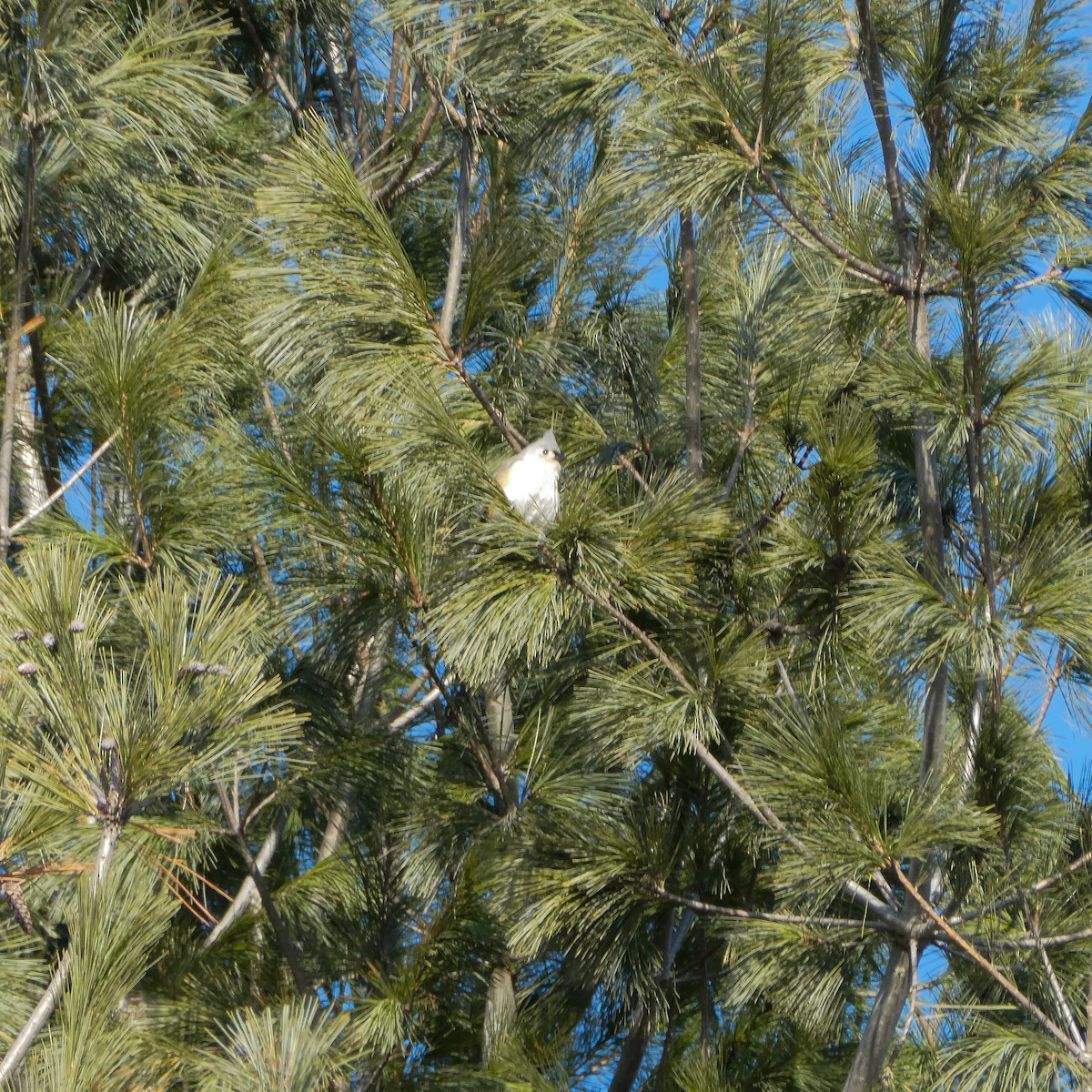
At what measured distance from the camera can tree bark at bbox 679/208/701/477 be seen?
113 inches

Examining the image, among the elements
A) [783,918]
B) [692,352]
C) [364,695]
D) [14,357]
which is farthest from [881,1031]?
[14,357]

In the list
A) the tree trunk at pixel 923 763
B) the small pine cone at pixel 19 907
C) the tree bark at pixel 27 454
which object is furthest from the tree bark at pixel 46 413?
the tree trunk at pixel 923 763

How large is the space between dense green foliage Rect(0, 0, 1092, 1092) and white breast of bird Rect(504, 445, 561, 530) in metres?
0.06

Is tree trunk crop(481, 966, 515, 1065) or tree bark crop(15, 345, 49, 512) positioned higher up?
tree bark crop(15, 345, 49, 512)

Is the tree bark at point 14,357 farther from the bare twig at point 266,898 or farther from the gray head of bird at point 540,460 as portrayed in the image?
the gray head of bird at point 540,460

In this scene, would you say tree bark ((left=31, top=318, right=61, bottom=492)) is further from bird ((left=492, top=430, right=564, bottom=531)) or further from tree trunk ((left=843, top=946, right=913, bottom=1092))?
tree trunk ((left=843, top=946, right=913, bottom=1092))

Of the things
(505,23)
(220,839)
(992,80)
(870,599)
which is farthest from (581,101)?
(220,839)

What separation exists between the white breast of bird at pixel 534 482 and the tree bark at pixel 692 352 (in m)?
0.25

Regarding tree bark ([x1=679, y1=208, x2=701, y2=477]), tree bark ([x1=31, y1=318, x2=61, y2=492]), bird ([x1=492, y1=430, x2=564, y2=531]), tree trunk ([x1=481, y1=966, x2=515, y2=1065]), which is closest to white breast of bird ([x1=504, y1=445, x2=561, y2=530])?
bird ([x1=492, y1=430, x2=564, y2=531])

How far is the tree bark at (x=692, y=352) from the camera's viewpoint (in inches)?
113

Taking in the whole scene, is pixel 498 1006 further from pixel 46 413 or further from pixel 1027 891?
pixel 46 413

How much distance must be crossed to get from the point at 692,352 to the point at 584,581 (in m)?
0.70

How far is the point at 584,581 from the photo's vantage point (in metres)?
2.39

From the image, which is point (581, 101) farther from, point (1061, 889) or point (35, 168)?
point (1061, 889)
